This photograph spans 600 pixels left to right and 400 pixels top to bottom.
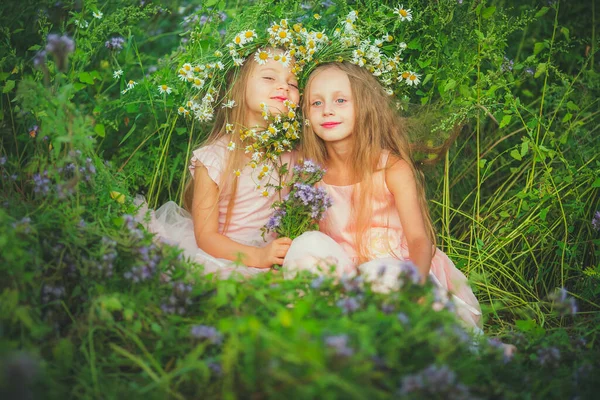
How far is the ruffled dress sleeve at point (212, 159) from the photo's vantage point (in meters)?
2.98

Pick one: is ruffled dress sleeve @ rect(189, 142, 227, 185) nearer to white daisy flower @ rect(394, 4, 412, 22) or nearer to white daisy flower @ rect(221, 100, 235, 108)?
white daisy flower @ rect(221, 100, 235, 108)

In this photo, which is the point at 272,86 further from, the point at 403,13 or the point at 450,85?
the point at 450,85

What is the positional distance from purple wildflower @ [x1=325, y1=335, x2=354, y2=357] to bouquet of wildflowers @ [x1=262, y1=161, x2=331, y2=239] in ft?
3.94

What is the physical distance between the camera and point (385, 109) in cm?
299

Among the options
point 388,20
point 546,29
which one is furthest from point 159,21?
point 546,29

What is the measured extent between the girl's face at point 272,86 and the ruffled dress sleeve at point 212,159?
0.96 feet

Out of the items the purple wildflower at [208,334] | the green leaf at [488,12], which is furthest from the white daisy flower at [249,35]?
the purple wildflower at [208,334]

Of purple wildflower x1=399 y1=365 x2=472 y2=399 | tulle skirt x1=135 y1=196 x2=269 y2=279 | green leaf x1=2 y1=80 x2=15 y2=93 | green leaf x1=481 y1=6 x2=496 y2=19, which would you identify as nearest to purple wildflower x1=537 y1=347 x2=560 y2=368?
purple wildflower x1=399 y1=365 x2=472 y2=399

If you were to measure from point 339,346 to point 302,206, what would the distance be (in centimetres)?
129

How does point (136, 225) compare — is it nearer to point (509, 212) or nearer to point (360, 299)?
point (360, 299)

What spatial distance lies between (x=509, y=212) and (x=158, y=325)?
216cm

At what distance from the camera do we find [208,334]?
1.79 meters

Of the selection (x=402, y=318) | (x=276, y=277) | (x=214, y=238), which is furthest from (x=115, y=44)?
(x=402, y=318)

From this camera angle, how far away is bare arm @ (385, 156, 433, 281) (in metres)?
2.62
